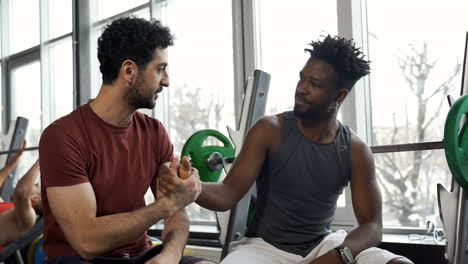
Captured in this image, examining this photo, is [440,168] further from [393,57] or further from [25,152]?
[25,152]

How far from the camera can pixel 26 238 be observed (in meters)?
2.86

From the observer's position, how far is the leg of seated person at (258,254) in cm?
180

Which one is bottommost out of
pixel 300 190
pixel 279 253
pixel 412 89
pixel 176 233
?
pixel 279 253

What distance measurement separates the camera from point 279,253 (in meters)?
1.86

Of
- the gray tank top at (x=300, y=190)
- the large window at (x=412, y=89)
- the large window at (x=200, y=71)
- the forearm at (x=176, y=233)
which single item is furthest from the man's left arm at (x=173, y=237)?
the large window at (x=200, y=71)

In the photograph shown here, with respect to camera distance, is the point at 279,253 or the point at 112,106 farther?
the point at 279,253

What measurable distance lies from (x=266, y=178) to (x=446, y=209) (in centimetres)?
63

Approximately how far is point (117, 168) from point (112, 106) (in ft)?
0.65

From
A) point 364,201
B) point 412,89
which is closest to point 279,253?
point 364,201

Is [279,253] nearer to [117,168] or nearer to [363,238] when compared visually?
[363,238]

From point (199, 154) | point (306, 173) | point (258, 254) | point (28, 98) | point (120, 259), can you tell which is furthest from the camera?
point (28, 98)

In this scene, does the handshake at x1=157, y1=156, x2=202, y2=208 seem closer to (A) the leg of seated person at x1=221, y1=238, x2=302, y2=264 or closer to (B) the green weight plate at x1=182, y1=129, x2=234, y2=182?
(A) the leg of seated person at x1=221, y1=238, x2=302, y2=264

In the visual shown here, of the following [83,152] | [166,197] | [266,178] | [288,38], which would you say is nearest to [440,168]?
[266,178]

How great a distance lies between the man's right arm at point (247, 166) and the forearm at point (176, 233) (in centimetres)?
16
